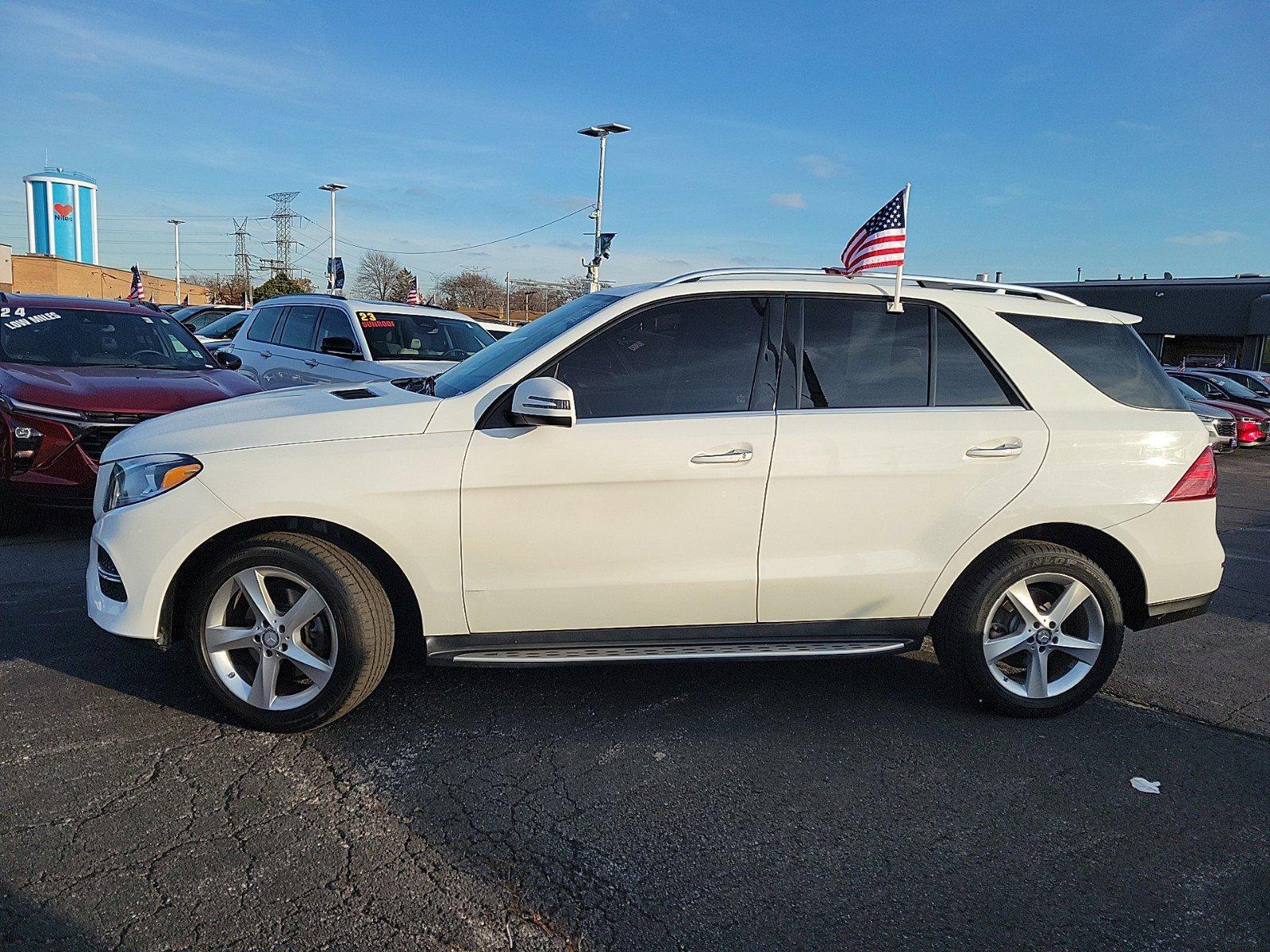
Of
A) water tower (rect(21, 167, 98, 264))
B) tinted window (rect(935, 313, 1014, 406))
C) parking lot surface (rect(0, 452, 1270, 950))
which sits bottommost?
parking lot surface (rect(0, 452, 1270, 950))

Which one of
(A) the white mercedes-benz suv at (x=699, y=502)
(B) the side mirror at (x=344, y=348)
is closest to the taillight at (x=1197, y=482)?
(A) the white mercedes-benz suv at (x=699, y=502)

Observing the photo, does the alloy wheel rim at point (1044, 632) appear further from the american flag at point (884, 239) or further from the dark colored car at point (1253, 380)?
the dark colored car at point (1253, 380)

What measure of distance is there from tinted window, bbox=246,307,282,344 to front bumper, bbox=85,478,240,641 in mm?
8573

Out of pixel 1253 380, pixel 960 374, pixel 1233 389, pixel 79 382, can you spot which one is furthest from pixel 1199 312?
pixel 79 382

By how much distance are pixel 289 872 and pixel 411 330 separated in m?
8.58

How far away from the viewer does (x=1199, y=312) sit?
37.7 m

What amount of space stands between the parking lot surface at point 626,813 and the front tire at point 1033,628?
0.53 feet

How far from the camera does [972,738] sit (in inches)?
162

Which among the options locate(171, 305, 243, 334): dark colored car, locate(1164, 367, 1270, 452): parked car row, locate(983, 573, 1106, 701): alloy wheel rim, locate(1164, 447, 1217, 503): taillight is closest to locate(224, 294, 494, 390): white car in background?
locate(983, 573, 1106, 701): alloy wheel rim

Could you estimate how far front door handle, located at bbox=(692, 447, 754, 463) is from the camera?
3.88m

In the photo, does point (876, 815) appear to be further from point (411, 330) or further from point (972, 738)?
point (411, 330)

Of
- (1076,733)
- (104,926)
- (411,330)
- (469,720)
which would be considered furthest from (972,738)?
(411,330)

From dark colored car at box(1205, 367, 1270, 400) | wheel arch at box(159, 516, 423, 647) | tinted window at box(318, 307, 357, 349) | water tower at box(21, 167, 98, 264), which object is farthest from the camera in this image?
water tower at box(21, 167, 98, 264)

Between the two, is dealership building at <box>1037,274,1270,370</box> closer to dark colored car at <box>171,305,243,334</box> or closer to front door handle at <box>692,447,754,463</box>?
dark colored car at <box>171,305,243,334</box>
